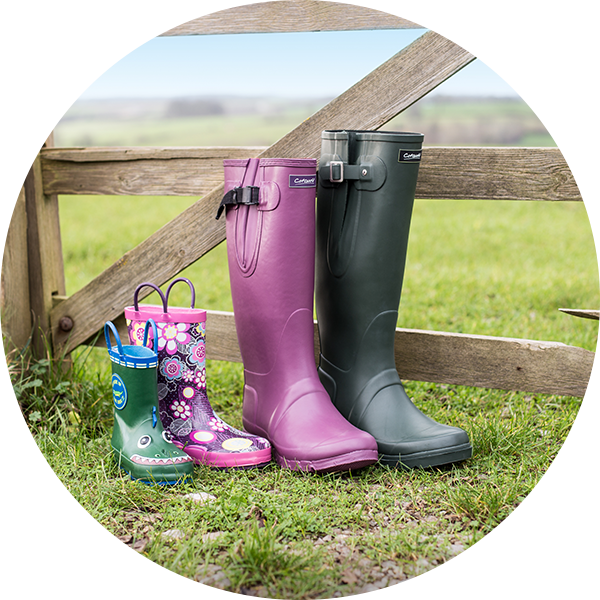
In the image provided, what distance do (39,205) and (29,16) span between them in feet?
2.04

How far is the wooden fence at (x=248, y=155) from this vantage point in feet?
5.60

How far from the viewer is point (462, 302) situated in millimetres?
3400

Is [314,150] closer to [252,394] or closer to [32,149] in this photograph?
[252,394]

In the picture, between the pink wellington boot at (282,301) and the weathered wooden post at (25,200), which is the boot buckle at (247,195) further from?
the weathered wooden post at (25,200)

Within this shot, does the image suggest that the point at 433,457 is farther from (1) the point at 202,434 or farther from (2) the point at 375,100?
(2) the point at 375,100

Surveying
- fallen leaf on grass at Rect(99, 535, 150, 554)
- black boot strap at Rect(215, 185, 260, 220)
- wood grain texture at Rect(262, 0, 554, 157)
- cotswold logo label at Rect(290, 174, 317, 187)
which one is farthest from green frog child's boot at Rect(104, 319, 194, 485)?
wood grain texture at Rect(262, 0, 554, 157)

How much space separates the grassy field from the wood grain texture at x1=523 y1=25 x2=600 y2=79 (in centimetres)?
105

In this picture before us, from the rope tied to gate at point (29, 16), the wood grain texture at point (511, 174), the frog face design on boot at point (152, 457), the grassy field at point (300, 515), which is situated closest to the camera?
the grassy field at point (300, 515)

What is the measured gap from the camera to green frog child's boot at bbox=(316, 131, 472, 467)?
5.39 feet

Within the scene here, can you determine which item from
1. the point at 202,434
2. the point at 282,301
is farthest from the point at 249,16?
the point at 202,434

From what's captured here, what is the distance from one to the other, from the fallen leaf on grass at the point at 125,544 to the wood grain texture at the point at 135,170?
1121 millimetres

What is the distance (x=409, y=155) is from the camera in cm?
166

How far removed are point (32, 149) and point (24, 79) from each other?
0.23 m

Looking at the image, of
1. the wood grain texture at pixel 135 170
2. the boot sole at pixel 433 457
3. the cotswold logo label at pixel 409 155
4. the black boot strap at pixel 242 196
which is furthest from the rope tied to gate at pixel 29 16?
the boot sole at pixel 433 457
